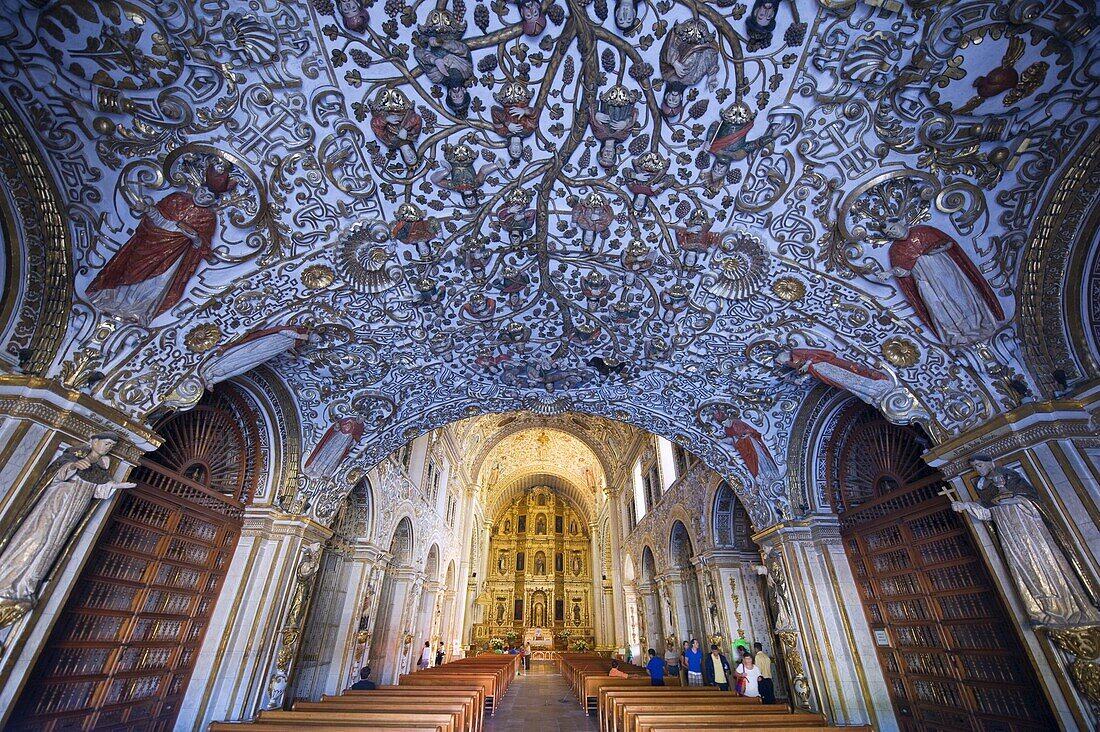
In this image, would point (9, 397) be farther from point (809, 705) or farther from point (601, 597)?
point (601, 597)

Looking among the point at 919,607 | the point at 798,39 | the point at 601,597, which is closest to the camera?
the point at 798,39

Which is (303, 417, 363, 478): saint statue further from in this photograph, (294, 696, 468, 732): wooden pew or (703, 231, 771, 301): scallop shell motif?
(703, 231, 771, 301): scallop shell motif

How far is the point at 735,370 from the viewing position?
21.9 feet

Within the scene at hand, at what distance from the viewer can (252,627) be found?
6102 millimetres

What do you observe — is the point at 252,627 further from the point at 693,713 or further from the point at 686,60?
the point at 686,60

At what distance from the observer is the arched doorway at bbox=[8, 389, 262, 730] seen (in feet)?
14.3

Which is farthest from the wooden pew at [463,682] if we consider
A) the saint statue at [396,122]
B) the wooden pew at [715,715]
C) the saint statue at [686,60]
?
the saint statue at [686,60]

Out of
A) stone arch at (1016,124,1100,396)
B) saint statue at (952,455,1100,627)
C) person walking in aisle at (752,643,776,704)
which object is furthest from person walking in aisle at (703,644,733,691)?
stone arch at (1016,124,1100,396)

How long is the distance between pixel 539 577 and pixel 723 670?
23755 millimetres

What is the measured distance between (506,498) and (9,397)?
2884 centimetres

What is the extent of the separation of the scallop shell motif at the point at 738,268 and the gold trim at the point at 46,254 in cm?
582

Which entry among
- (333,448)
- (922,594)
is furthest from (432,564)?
(922,594)

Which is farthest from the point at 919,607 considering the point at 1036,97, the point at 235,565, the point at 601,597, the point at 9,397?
the point at 601,597

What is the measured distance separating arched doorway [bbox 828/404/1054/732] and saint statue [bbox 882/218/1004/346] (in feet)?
5.31
